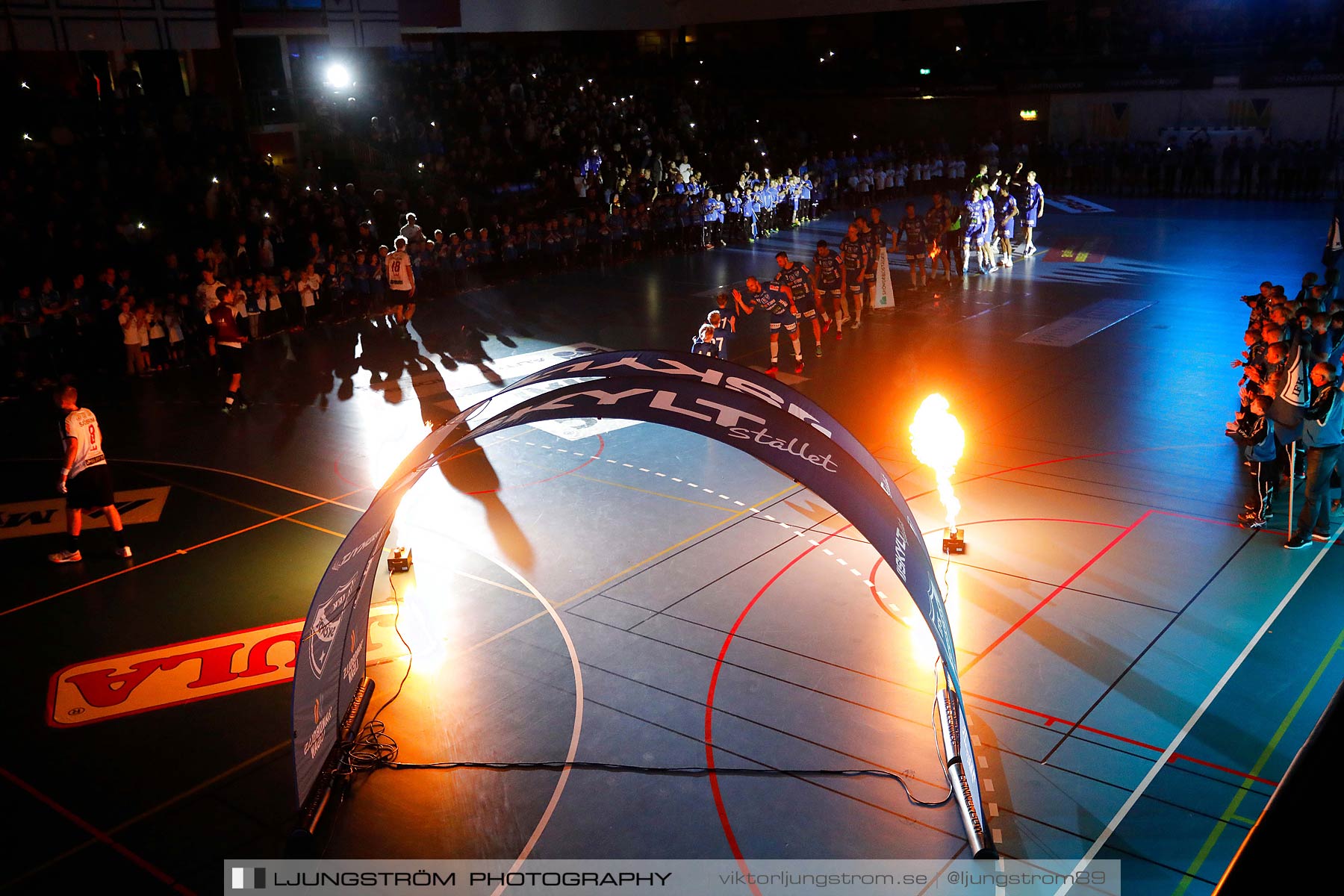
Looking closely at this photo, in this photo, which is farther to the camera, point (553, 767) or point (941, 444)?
point (941, 444)

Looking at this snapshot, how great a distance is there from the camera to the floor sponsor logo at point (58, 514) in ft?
40.4

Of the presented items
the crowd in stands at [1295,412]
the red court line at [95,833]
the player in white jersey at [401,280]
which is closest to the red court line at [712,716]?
the red court line at [95,833]

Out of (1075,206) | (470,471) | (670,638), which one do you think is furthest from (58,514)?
(1075,206)

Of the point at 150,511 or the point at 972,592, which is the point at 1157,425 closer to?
the point at 972,592

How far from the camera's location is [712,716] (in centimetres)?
802

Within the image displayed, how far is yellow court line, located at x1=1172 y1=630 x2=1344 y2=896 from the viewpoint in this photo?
6.28 m

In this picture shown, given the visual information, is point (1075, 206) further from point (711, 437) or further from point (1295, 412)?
point (711, 437)

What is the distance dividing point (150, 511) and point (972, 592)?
31.5 feet

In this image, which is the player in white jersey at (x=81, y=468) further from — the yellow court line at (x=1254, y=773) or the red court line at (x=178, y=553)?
the yellow court line at (x=1254, y=773)

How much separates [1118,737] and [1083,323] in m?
14.5

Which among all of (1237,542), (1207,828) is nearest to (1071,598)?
→ (1237,542)

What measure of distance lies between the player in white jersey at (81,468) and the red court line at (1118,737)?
346 inches

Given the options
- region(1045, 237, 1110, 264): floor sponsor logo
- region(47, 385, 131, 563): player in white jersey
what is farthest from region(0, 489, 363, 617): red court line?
region(1045, 237, 1110, 264): floor sponsor logo

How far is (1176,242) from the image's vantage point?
28703 millimetres
